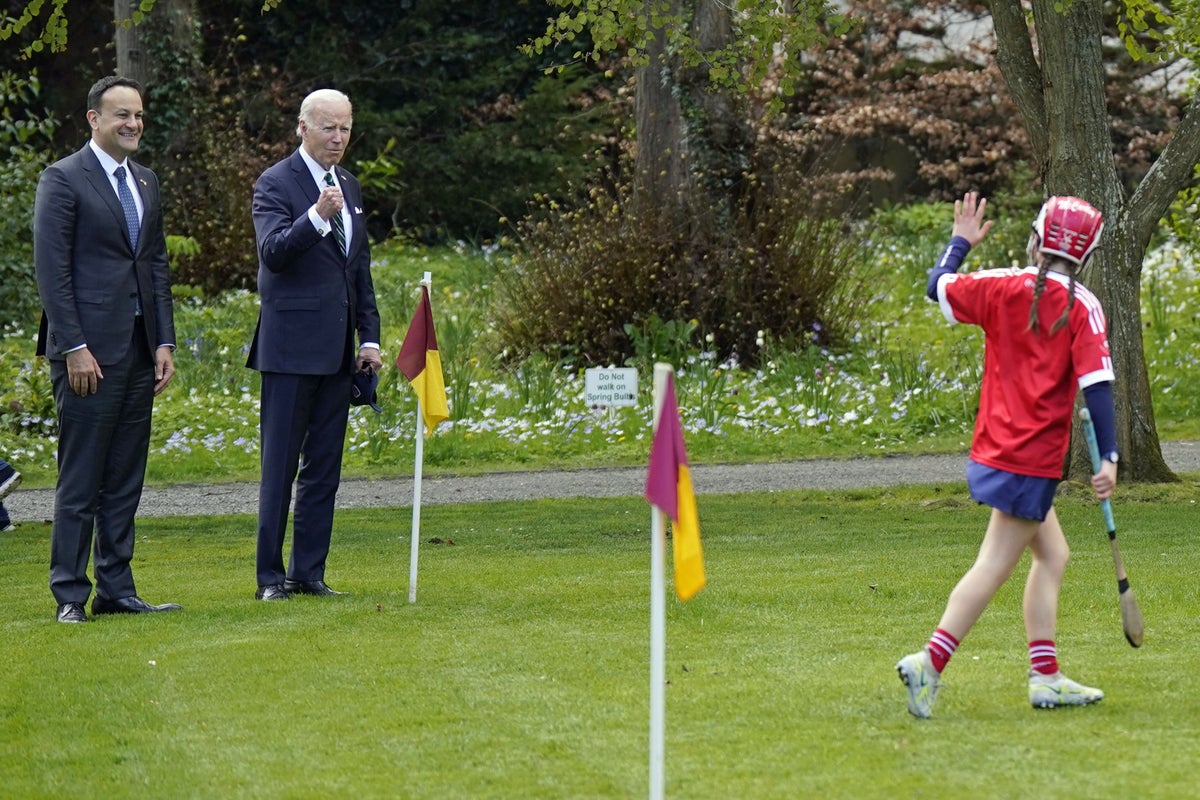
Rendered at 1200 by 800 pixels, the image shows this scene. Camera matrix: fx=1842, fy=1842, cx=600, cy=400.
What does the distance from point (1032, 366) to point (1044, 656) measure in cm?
89

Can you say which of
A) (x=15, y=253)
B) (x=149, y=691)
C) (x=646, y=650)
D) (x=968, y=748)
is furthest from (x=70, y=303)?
(x=15, y=253)

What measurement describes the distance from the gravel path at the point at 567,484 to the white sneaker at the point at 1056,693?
6.85 m

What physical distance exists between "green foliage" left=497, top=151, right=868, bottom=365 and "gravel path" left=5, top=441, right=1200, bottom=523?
10.8 feet

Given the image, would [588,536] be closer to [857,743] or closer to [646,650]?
[646,650]

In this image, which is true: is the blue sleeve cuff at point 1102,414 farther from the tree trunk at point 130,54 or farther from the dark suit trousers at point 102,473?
the tree trunk at point 130,54

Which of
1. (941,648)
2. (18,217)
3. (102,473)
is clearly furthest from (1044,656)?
(18,217)

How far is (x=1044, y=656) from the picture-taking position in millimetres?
5625

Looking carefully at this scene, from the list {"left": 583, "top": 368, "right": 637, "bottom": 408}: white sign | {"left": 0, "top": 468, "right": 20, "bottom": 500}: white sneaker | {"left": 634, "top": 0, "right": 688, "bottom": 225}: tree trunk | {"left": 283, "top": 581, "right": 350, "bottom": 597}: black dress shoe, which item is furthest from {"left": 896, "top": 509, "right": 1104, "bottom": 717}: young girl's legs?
{"left": 634, "top": 0, "right": 688, "bottom": 225}: tree trunk

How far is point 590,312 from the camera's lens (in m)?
17.0

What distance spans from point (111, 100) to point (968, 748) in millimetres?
4486

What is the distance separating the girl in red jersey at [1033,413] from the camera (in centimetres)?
Result: 549

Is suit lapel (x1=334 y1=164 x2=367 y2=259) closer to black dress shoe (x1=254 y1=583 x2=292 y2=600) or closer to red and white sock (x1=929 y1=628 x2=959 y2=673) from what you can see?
black dress shoe (x1=254 y1=583 x2=292 y2=600)

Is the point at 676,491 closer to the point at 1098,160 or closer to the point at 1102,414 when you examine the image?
the point at 1102,414

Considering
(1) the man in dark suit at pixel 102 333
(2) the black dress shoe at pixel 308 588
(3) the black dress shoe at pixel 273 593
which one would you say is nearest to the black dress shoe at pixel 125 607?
(1) the man in dark suit at pixel 102 333
